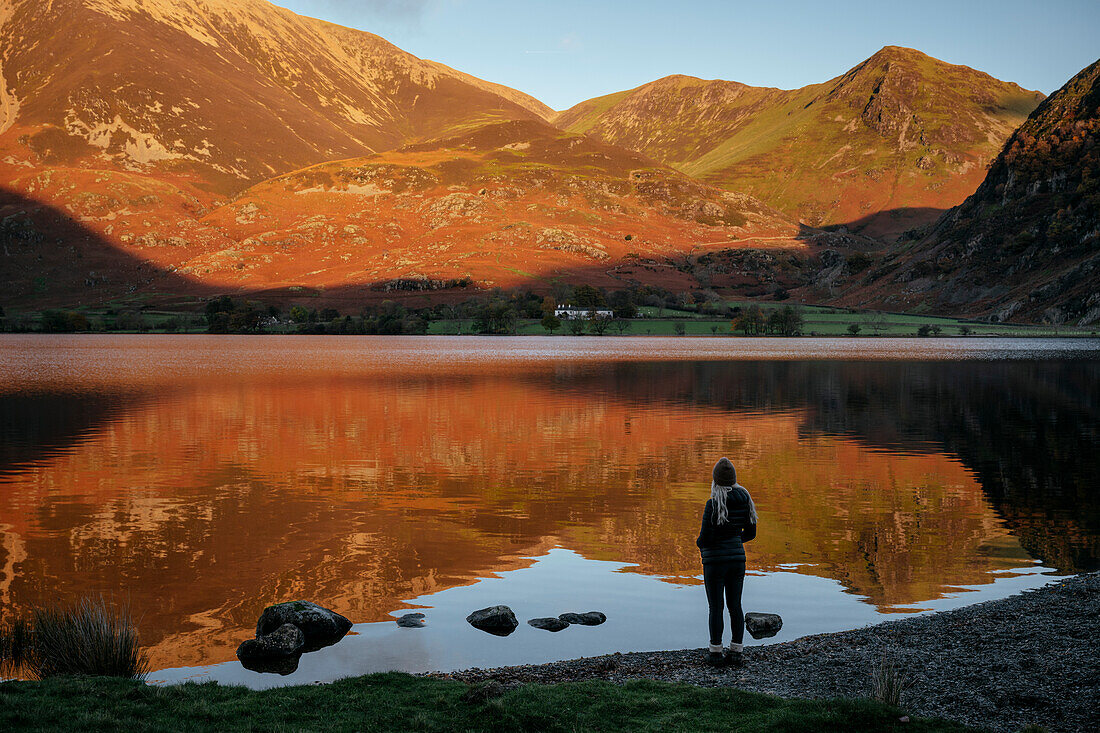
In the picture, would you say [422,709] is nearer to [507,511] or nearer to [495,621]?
[495,621]

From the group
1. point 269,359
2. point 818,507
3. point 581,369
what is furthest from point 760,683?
point 269,359

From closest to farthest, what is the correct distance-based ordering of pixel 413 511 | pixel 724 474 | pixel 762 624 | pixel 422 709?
pixel 422 709 < pixel 724 474 < pixel 762 624 < pixel 413 511

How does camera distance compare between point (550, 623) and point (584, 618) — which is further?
point (584, 618)

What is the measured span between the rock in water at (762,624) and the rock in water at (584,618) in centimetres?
339

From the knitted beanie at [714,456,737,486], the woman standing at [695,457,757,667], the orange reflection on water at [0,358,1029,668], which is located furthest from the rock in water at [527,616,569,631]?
the knitted beanie at [714,456,737,486]

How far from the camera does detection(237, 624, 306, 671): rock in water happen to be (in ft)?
56.0

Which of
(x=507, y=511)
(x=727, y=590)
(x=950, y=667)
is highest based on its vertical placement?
(x=727, y=590)

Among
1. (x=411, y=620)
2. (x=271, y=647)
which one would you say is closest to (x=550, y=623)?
(x=411, y=620)

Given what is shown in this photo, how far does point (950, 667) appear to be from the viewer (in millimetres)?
14992

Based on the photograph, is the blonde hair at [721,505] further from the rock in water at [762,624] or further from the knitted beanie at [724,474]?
the rock in water at [762,624]

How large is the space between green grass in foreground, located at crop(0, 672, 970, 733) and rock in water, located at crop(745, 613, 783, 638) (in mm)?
5178

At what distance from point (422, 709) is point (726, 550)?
21.4ft

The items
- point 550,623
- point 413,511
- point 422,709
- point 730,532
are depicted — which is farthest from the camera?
point 413,511

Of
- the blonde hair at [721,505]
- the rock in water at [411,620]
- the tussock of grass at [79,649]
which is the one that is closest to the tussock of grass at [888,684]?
the blonde hair at [721,505]
